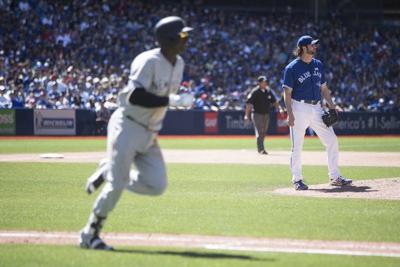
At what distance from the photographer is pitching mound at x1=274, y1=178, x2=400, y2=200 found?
12141mm

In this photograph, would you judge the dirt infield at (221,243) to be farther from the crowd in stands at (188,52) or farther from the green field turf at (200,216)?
the crowd in stands at (188,52)

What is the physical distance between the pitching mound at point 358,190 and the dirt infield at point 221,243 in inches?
166

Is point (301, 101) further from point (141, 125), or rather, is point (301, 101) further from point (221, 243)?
point (141, 125)

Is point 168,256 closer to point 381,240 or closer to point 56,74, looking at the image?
point 381,240

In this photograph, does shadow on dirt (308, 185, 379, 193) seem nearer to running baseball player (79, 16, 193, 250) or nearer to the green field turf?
the green field turf

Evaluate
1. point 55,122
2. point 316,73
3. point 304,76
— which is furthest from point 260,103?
point 55,122

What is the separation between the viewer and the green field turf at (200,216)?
6.99 metres

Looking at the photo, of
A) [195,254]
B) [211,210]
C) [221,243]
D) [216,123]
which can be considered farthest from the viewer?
[216,123]

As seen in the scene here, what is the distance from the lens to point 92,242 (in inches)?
291

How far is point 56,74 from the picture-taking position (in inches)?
1302

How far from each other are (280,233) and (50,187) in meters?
5.92

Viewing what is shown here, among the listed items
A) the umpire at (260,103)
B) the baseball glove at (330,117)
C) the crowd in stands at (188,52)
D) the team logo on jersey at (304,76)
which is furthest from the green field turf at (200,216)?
the crowd in stands at (188,52)

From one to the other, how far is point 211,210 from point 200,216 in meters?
0.62

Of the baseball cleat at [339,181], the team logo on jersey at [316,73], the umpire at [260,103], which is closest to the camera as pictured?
the team logo on jersey at [316,73]
